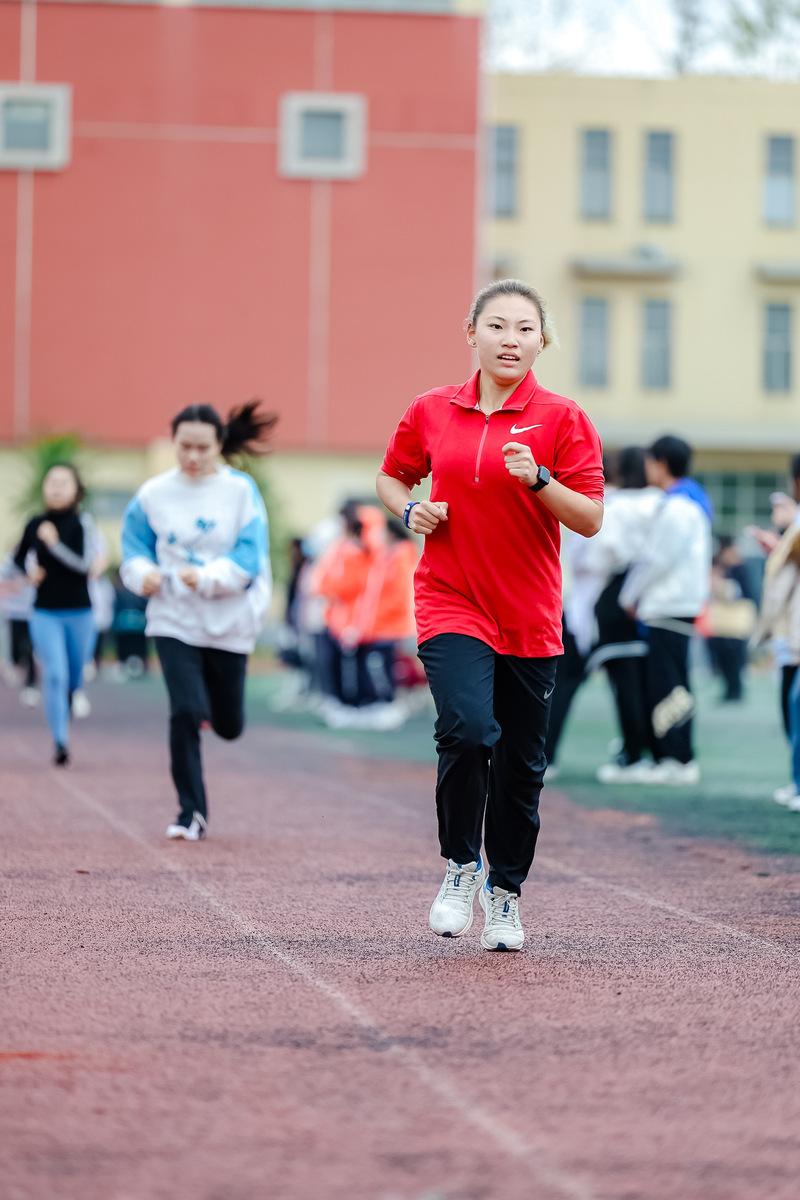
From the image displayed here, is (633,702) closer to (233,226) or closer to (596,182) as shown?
(233,226)

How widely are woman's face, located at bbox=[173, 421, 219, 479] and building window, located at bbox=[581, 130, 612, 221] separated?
31566 mm

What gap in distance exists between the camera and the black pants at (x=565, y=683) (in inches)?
429

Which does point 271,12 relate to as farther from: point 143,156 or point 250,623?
point 250,623

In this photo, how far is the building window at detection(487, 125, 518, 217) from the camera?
37.8 meters

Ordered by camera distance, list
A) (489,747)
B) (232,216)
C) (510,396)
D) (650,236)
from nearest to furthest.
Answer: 1. (489,747)
2. (510,396)
3. (232,216)
4. (650,236)

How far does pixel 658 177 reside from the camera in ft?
126

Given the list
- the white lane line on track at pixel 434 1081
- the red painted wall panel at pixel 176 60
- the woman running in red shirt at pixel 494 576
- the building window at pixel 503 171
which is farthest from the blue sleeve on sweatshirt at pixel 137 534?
the building window at pixel 503 171

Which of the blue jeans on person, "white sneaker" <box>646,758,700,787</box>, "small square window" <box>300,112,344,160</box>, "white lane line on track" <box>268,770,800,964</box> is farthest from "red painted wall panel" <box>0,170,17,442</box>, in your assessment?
"white lane line on track" <box>268,770,800,964</box>

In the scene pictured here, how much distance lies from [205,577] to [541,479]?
3.20 metres

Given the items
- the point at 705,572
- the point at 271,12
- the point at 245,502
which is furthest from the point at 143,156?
the point at 245,502

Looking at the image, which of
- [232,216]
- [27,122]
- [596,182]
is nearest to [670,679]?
[232,216]

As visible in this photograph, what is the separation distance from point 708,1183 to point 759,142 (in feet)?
124

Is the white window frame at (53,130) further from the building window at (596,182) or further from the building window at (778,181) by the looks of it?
the building window at (778,181)

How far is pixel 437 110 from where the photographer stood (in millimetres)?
30109
